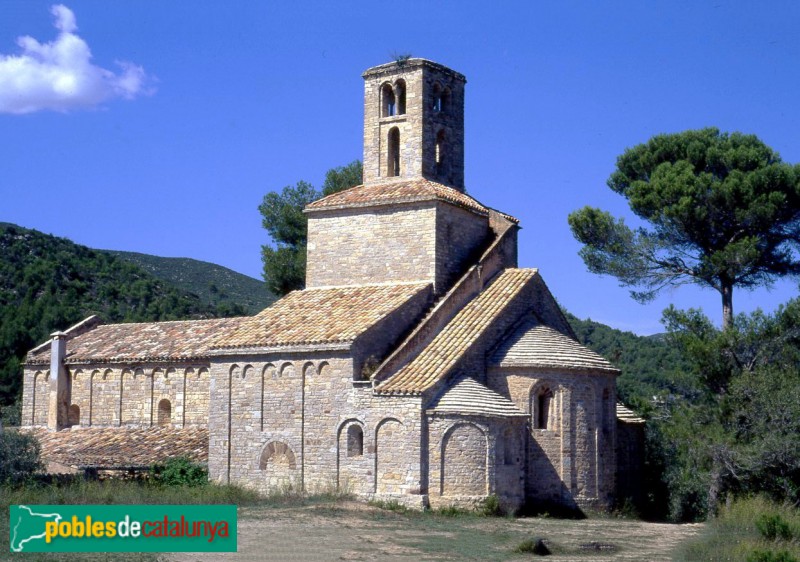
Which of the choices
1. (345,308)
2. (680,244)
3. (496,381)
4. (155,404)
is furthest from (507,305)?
(155,404)

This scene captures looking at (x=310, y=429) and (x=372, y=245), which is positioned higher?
(x=372, y=245)

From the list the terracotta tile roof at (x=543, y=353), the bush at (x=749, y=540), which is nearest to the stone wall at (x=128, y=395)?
the terracotta tile roof at (x=543, y=353)

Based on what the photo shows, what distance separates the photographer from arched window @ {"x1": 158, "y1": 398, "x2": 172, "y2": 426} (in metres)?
30.3

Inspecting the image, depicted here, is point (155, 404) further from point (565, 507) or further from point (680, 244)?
point (680, 244)

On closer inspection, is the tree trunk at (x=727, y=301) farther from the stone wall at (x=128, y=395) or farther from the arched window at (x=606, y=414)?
the stone wall at (x=128, y=395)

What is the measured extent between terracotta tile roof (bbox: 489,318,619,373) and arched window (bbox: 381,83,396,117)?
23.6 feet

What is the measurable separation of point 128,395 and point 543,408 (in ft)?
42.4

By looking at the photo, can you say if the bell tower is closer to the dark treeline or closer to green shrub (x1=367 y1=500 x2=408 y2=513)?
the dark treeline

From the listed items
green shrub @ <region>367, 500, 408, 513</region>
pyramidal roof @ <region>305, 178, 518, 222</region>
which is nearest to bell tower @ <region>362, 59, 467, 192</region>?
pyramidal roof @ <region>305, 178, 518, 222</region>

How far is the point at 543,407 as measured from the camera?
24359mm

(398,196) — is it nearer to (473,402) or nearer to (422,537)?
(473,402)

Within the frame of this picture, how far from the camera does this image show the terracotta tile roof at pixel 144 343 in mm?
30078

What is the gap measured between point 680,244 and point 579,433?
761 centimetres

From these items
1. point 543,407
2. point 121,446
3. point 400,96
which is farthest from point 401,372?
point 121,446
